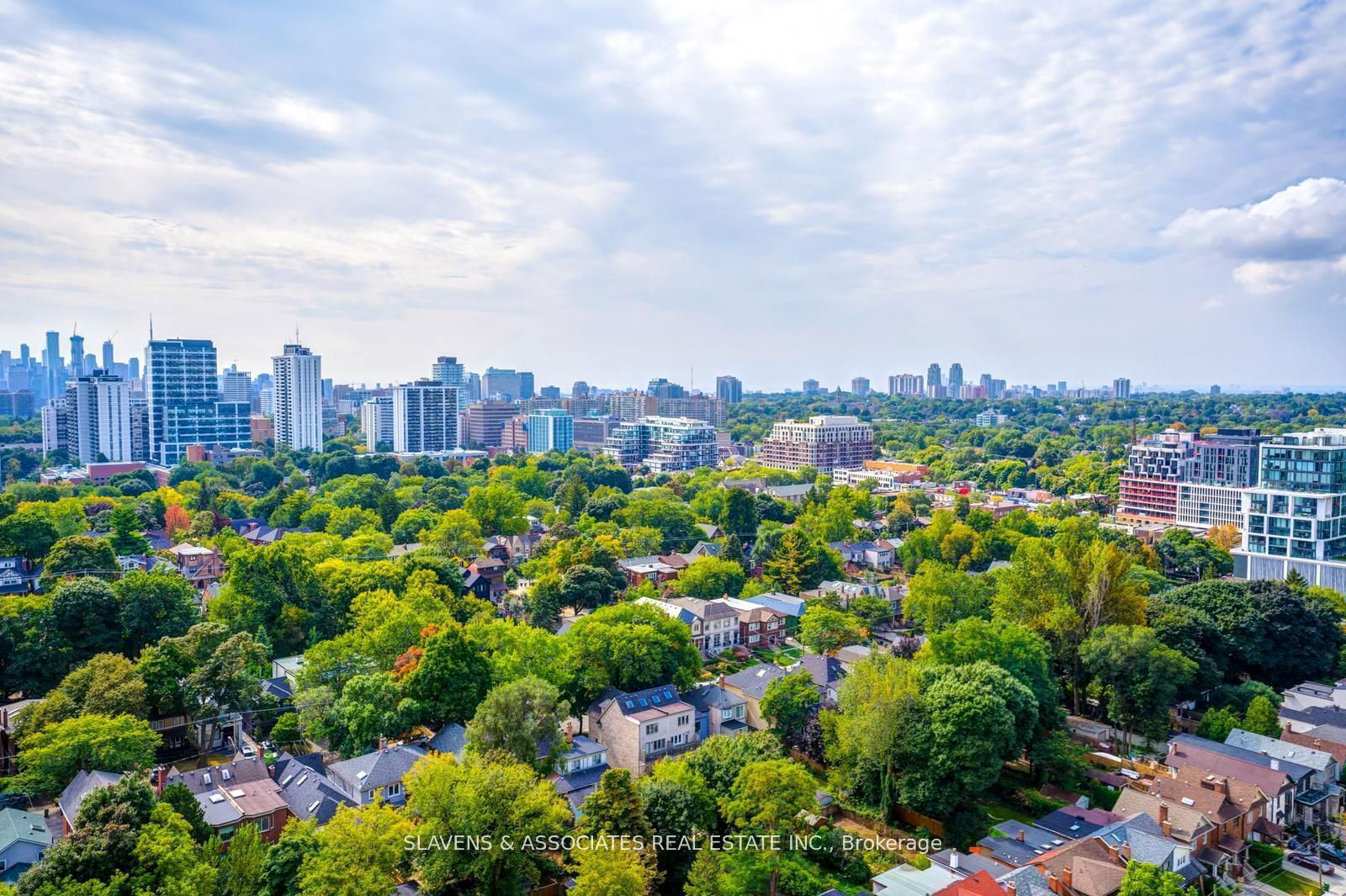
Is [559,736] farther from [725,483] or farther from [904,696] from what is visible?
[725,483]

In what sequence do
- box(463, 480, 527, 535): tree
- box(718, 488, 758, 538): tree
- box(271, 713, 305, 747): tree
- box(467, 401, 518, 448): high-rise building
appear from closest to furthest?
box(271, 713, 305, 747): tree
box(463, 480, 527, 535): tree
box(718, 488, 758, 538): tree
box(467, 401, 518, 448): high-rise building

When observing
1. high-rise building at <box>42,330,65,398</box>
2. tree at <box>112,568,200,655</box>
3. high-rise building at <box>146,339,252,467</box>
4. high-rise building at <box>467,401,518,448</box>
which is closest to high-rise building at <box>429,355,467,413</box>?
high-rise building at <box>467,401,518,448</box>

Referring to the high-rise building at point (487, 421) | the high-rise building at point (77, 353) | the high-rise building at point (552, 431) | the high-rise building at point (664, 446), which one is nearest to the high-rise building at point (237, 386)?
the high-rise building at point (77, 353)

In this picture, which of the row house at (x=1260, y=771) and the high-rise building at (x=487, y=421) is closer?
the row house at (x=1260, y=771)

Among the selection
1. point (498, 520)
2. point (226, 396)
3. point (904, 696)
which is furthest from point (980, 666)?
point (226, 396)

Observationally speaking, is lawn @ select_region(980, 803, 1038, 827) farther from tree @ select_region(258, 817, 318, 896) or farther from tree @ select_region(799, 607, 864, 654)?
tree @ select_region(258, 817, 318, 896)

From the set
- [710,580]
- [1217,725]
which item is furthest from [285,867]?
[1217,725]

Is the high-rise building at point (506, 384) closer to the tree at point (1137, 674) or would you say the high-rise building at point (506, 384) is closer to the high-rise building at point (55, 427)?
the high-rise building at point (55, 427)
